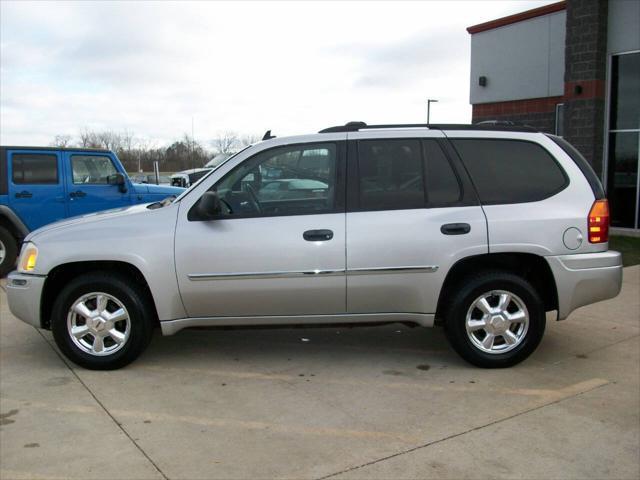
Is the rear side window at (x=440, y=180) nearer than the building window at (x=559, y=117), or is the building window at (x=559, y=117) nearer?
the rear side window at (x=440, y=180)

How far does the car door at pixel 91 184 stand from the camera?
31.2 ft

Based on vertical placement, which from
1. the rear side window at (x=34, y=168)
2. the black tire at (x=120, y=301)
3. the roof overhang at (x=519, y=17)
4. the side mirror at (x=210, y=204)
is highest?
the roof overhang at (x=519, y=17)

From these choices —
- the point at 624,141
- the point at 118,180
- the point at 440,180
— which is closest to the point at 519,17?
the point at 624,141

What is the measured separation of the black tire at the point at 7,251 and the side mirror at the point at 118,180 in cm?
171

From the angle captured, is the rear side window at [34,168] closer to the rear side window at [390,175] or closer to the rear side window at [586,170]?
the rear side window at [390,175]

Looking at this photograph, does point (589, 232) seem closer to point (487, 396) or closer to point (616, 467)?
point (487, 396)

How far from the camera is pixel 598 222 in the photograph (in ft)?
15.3

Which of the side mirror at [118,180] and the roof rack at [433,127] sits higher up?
the roof rack at [433,127]

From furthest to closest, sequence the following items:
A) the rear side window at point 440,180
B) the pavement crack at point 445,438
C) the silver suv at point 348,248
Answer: the rear side window at point 440,180, the silver suv at point 348,248, the pavement crack at point 445,438

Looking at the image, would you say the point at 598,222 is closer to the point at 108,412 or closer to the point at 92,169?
the point at 108,412

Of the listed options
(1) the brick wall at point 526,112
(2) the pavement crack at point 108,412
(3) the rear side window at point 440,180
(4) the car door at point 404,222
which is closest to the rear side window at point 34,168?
(2) the pavement crack at point 108,412

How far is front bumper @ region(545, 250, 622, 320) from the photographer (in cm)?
463

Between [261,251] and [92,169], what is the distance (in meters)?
6.27

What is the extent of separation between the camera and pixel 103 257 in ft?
15.1
